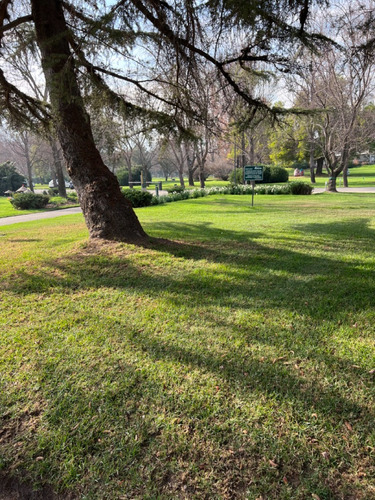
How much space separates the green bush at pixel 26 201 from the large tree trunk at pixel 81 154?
14.6 meters

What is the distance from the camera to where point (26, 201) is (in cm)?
1755

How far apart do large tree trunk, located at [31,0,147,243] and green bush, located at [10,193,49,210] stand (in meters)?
14.6

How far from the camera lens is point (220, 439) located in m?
1.68

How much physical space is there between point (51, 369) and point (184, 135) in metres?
4.76

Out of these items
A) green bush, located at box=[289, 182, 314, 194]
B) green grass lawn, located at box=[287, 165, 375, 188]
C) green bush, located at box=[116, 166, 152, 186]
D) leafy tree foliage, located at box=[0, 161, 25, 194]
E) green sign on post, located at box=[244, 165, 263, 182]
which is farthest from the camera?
green bush, located at box=[116, 166, 152, 186]

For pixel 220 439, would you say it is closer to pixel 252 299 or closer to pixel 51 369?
pixel 51 369

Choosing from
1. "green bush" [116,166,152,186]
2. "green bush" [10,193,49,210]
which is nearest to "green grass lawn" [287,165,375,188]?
"green bush" [116,166,152,186]

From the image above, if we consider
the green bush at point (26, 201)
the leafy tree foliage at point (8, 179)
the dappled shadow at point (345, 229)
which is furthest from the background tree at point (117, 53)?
the leafy tree foliage at point (8, 179)

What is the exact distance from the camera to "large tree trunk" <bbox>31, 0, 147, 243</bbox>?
15.0ft

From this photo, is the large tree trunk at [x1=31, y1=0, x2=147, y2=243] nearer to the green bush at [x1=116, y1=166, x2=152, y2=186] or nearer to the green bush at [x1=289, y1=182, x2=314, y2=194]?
the green bush at [x1=289, y1=182, x2=314, y2=194]

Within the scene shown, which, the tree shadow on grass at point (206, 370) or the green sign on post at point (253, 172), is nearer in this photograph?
the tree shadow on grass at point (206, 370)

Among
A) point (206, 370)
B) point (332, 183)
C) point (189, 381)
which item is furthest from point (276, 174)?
point (189, 381)

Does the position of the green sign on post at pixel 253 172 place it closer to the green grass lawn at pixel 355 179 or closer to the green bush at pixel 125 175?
the green grass lawn at pixel 355 179

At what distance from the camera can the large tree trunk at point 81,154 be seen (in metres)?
4.56
